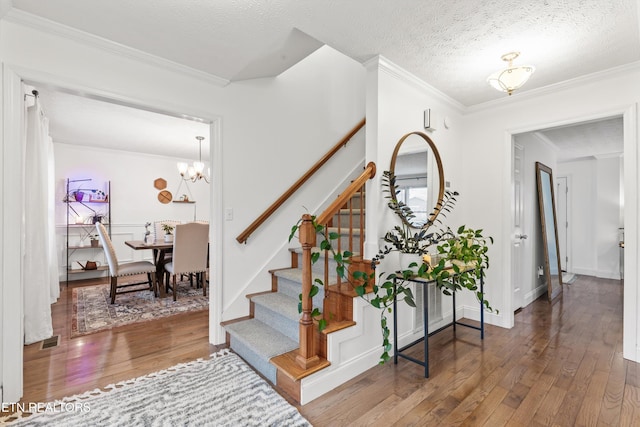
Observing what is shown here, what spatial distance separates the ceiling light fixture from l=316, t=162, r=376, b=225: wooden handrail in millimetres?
1103

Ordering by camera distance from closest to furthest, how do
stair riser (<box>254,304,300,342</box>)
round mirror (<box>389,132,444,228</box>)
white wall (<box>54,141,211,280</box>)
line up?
stair riser (<box>254,304,300,342</box>)
round mirror (<box>389,132,444,228</box>)
white wall (<box>54,141,211,280</box>)

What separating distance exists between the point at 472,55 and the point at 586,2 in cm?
68

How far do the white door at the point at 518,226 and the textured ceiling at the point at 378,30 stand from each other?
1.16 m

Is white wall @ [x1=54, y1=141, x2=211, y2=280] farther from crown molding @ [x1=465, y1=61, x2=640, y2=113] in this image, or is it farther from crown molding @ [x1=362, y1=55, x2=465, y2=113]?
crown molding @ [x1=465, y1=61, x2=640, y2=113]

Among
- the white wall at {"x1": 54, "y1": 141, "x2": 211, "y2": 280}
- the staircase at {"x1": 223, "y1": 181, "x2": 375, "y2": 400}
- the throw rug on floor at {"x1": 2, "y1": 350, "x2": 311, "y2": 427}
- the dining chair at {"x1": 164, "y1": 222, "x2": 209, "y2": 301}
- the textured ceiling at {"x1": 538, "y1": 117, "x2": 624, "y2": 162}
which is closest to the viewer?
the throw rug on floor at {"x1": 2, "y1": 350, "x2": 311, "y2": 427}

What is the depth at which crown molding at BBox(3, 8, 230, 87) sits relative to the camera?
1793 millimetres

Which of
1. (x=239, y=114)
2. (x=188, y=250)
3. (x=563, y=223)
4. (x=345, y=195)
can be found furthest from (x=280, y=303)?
(x=563, y=223)

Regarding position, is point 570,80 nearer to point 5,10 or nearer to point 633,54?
point 633,54

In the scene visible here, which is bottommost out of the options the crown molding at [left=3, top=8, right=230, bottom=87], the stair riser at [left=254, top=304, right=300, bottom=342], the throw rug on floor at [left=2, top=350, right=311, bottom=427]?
the throw rug on floor at [left=2, top=350, right=311, bottom=427]

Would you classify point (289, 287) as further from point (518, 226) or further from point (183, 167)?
point (183, 167)

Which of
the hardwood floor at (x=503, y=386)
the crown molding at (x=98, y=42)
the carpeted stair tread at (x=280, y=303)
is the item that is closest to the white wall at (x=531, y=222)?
the hardwood floor at (x=503, y=386)

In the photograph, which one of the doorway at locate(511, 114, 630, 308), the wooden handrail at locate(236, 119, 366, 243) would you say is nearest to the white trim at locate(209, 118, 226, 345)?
the wooden handrail at locate(236, 119, 366, 243)

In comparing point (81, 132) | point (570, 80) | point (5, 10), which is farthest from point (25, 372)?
point (570, 80)

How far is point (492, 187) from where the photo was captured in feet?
10.4
